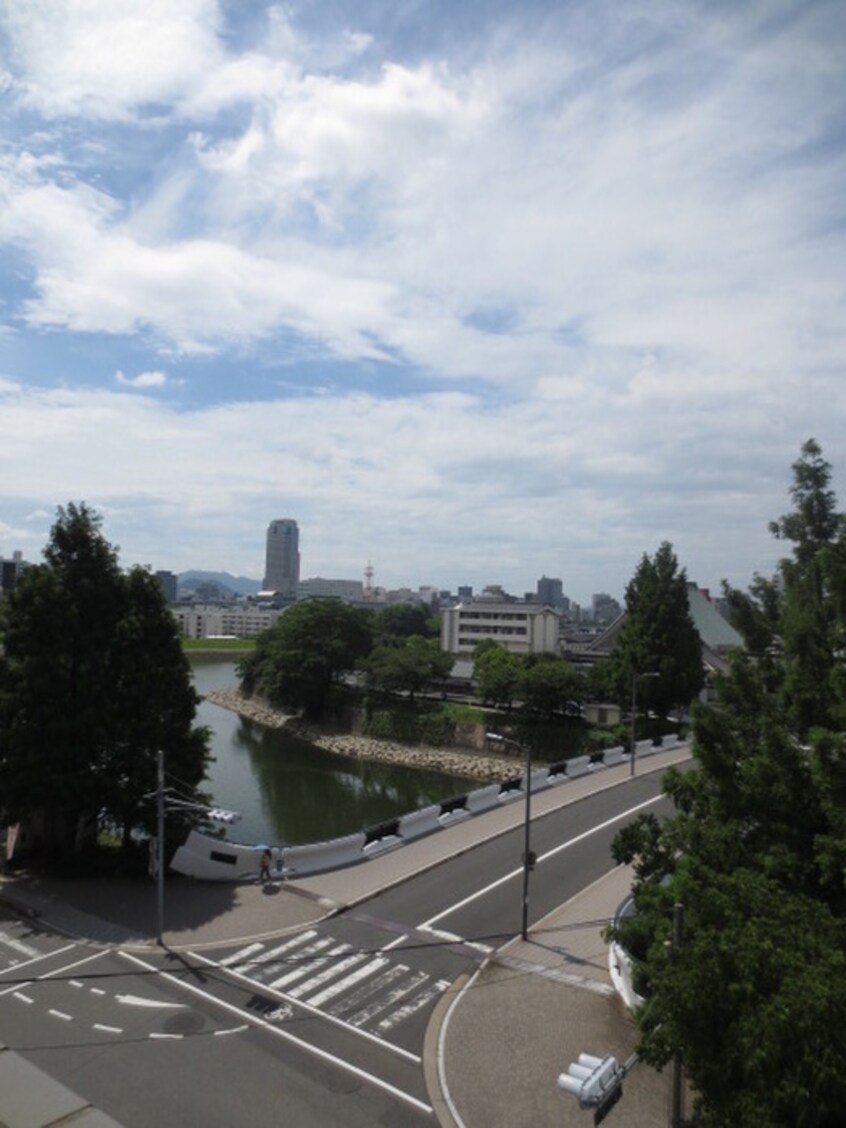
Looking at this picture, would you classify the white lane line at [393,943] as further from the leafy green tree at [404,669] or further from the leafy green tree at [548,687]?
the leafy green tree at [404,669]

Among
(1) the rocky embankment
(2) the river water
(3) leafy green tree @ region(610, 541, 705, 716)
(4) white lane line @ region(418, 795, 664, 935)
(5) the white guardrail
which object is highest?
(3) leafy green tree @ region(610, 541, 705, 716)

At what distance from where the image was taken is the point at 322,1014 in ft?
52.7

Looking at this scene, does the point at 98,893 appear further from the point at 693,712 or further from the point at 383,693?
the point at 383,693

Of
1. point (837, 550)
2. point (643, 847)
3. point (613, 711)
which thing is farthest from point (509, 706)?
point (837, 550)

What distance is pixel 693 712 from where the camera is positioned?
1639 centimetres

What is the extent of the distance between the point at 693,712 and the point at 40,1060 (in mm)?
13234

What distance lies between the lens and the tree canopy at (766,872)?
8.86 m

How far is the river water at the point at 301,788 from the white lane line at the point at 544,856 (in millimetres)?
13079

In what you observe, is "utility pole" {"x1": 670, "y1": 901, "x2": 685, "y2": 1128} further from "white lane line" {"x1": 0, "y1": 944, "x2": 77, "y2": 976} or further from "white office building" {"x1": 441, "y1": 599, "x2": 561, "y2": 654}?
"white office building" {"x1": 441, "y1": 599, "x2": 561, "y2": 654}

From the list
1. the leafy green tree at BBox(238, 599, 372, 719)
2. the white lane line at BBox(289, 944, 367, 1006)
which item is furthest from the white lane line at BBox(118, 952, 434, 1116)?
the leafy green tree at BBox(238, 599, 372, 719)

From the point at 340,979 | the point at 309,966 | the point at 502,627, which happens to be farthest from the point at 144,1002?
the point at 502,627

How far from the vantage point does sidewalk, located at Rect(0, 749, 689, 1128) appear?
1339cm

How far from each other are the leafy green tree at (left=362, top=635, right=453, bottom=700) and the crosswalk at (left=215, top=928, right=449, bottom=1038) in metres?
40.2

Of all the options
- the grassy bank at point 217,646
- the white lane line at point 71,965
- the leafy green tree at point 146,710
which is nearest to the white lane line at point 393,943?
the white lane line at point 71,965
